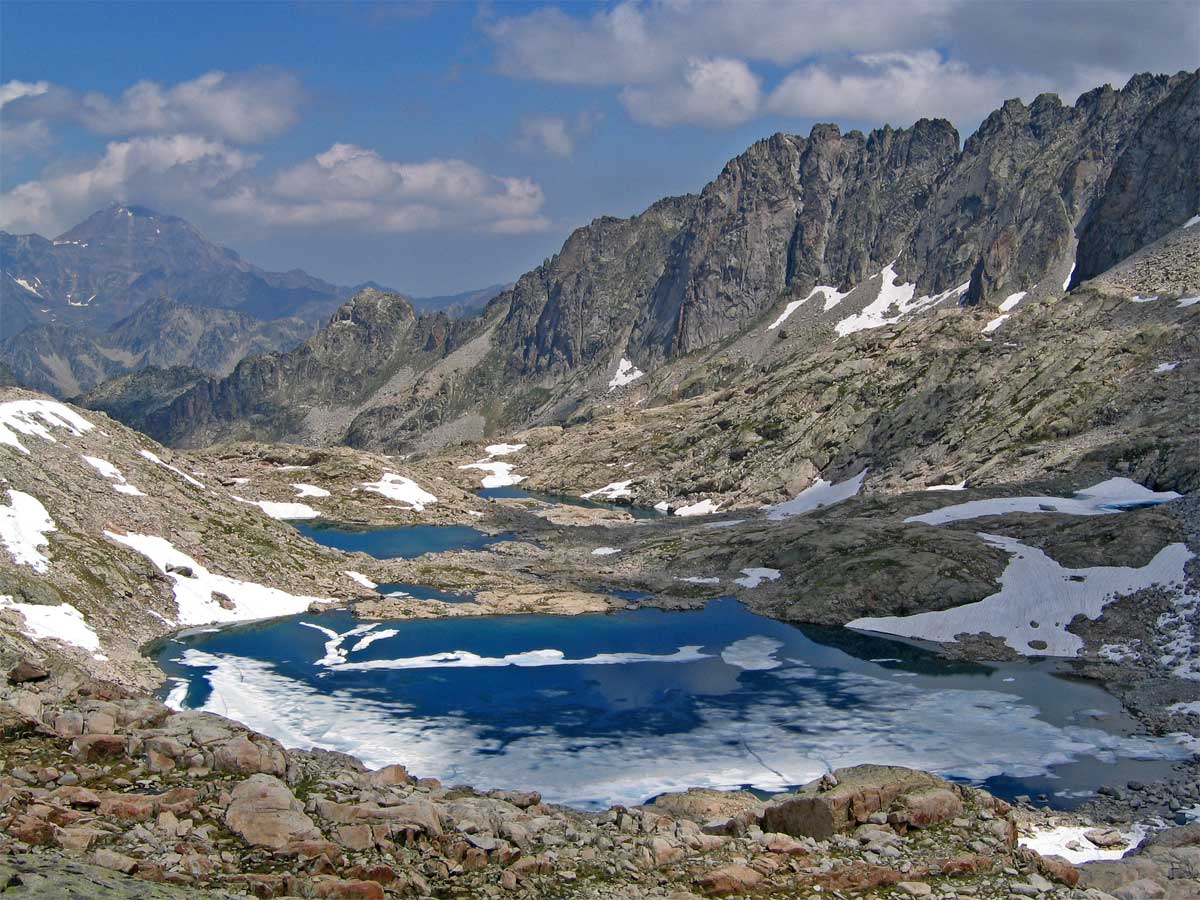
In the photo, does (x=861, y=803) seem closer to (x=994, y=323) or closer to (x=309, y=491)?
(x=309, y=491)

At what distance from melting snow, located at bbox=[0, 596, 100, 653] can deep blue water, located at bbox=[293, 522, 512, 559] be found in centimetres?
5432

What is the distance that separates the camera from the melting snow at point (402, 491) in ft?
493

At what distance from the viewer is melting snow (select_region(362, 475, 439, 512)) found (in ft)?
493

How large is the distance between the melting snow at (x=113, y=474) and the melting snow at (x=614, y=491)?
109 meters

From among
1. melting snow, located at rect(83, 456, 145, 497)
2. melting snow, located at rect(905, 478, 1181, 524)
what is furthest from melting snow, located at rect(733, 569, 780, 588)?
melting snow, located at rect(83, 456, 145, 497)

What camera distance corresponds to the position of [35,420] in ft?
253

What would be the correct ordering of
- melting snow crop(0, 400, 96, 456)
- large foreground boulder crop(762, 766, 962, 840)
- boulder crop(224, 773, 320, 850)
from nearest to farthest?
boulder crop(224, 773, 320, 850) → large foreground boulder crop(762, 766, 962, 840) → melting snow crop(0, 400, 96, 456)

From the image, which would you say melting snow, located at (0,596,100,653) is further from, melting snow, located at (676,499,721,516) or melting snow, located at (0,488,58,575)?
melting snow, located at (676,499,721,516)

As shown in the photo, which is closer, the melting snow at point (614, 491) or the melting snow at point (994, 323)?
the melting snow at point (994, 323)

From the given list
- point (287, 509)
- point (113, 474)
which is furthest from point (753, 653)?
point (287, 509)

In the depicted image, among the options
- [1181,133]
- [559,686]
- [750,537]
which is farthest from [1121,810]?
[1181,133]

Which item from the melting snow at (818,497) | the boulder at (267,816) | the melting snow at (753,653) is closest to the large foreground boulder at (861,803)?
the boulder at (267,816)

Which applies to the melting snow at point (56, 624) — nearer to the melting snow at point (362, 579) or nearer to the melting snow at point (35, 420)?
the melting snow at point (35, 420)

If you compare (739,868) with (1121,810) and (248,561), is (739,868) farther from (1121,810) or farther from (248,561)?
(248,561)
